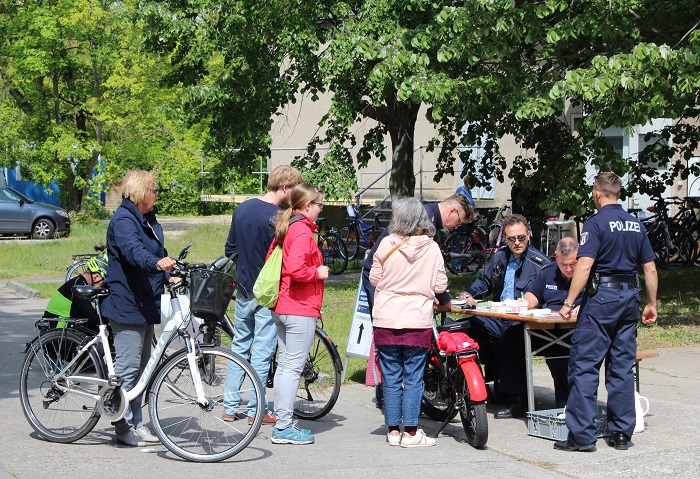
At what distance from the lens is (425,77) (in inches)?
507

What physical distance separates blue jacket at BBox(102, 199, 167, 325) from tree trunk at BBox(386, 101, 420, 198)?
1160cm

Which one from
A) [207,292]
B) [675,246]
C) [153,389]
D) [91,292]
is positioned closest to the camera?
[153,389]

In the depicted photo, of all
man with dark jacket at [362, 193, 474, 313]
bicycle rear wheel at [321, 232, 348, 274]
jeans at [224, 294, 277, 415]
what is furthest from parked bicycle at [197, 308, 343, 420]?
bicycle rear wheel at [321, 232, 348, 274]

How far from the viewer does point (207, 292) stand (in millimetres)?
6527

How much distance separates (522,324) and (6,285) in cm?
1221

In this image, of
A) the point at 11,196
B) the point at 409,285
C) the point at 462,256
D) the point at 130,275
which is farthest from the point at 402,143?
the point at 11,196

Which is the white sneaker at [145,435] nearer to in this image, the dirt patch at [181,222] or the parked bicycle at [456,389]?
the parked bicycle at [456,389]

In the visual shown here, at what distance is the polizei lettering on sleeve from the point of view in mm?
6848

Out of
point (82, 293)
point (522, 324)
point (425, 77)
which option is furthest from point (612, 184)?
point (425, 77)

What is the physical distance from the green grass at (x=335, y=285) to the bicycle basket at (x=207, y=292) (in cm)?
314

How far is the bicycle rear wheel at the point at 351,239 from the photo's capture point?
20.4m

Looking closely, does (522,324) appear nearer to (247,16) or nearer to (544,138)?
(544,138)

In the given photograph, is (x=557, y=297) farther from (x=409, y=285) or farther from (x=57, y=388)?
(x=57, y=388)

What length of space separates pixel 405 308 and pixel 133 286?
6.06 ft
